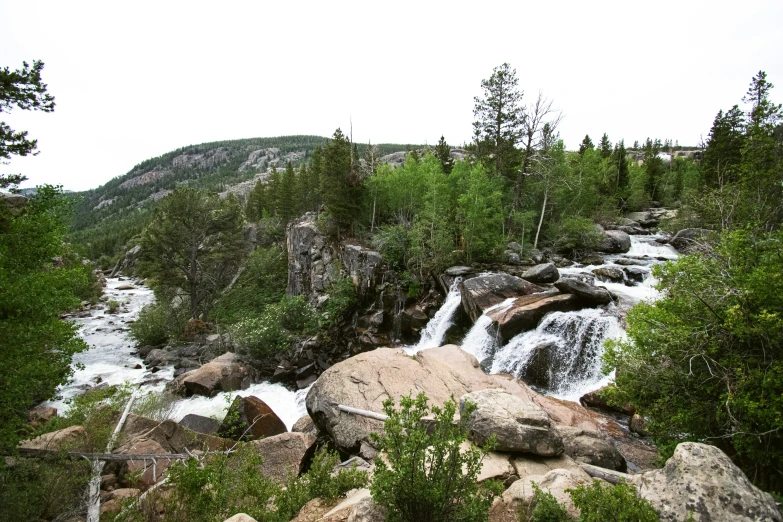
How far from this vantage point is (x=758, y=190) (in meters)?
12.2

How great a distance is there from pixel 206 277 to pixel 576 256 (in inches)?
1223

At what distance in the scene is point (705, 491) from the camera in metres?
4.59

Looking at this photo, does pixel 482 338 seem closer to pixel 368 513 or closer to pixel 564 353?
pixel 564 353

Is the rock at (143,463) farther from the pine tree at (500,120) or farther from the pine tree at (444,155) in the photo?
the pine tree at (444,155)

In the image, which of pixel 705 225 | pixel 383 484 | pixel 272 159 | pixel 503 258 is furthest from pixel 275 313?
pixel 272 159

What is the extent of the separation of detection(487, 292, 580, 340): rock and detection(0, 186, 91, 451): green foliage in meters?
15.9

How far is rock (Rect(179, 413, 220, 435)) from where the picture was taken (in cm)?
1299

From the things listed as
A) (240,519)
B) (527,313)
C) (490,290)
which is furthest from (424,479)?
(490,290)

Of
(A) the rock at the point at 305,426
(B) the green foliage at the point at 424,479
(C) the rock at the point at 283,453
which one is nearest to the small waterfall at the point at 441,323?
(A) the rock at the point at 305,426

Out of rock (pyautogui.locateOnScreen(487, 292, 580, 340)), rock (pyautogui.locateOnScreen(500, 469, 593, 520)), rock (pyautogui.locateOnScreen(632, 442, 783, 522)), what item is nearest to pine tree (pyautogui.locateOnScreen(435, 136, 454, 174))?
rock (pyautogui.locateOnScreen(487, 292, 580, 340))

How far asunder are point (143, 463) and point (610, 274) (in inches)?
902

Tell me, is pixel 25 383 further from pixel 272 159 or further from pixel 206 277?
pixel 272 159

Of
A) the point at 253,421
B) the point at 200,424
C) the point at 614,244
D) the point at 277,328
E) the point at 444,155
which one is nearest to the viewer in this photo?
the point at 253,421

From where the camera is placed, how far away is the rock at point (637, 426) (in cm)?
1129
